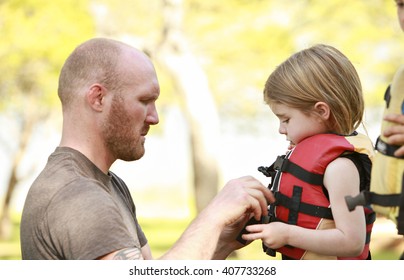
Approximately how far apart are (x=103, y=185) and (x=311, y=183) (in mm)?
871

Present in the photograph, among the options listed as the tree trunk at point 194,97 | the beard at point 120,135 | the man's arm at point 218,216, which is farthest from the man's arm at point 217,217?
the tree trunk at point 194,97

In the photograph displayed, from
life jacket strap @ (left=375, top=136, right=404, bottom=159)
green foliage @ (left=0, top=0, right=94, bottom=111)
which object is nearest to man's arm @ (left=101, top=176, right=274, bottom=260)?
life jacket strap @ (left=375, top=136, right=404, bottom=159)

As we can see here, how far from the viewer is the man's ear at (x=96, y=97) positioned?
9.57 feet

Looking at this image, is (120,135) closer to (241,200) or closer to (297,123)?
(241,200)

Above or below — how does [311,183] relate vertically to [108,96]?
below

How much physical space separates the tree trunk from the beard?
11783 millimetres

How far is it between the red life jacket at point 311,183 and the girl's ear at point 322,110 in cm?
8

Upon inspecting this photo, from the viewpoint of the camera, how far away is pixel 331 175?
2.78m

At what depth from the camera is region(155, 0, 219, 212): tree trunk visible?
1484 cm

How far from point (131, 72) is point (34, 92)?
65.2ft

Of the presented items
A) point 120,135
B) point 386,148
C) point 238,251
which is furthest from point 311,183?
point 238,251

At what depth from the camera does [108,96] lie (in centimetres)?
295

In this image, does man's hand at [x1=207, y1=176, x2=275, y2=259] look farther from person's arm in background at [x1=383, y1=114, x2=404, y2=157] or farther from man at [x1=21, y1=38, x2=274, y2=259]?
person's arm in background at [x1=383, y1=114, x2=404, y2=157]

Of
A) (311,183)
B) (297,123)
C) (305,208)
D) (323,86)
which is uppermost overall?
(323,86)
